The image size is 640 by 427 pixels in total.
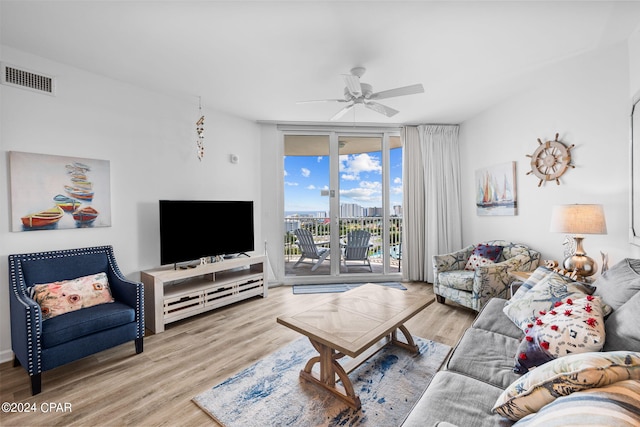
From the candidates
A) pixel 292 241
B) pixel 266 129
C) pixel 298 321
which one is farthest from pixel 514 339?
pixel 266 129

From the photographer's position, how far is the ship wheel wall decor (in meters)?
2.86

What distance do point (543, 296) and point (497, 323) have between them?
0.34 m

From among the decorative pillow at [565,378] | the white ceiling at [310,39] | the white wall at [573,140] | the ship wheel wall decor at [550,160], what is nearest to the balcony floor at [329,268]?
the white wall at [573,140]

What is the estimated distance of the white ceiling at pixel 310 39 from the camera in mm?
1868

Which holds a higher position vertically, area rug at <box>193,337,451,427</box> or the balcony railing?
the balcony railing

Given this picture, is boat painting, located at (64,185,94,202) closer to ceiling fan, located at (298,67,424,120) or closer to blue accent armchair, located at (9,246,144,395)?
blue accent armchair, located at (9,246,144,395)

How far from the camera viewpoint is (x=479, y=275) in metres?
2.88

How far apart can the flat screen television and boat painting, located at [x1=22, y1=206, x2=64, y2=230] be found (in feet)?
2.66

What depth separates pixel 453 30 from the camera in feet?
6.82

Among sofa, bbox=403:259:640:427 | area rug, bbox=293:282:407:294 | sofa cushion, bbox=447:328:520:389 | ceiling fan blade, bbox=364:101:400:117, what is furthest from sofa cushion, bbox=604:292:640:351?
area rug, bbox=293:282:407:294

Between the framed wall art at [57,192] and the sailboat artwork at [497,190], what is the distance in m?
4.56

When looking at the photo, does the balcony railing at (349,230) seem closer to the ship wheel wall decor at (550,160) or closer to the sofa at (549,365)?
the ship wheel wall decor at (550,160)

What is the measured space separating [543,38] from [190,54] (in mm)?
2884

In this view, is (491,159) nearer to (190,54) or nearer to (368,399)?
(368,399)
